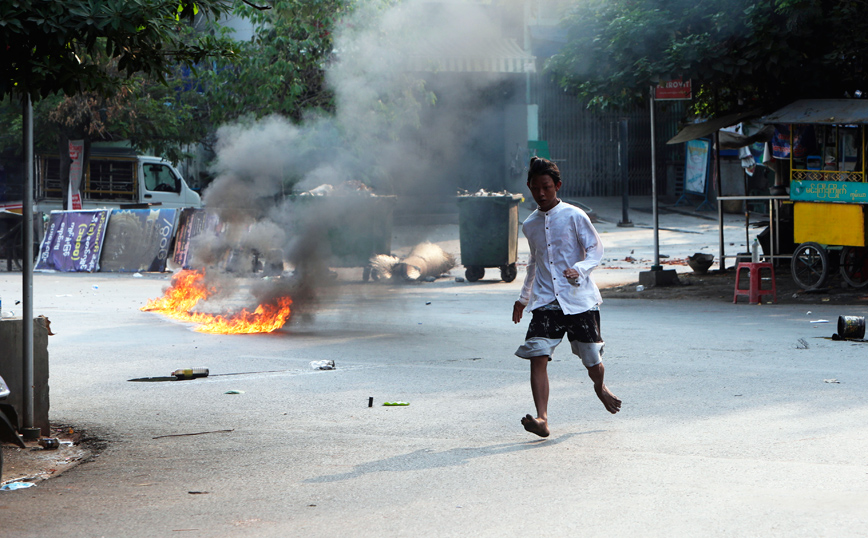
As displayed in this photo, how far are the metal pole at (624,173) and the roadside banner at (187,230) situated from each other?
464 inches

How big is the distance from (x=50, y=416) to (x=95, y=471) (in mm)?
1531

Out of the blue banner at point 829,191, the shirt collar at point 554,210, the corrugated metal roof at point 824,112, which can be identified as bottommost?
the shirt collar at point 554,210

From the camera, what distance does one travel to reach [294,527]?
365 cm

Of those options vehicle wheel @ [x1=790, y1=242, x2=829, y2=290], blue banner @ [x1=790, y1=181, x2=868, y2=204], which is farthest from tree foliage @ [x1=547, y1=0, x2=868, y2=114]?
vehicle wheel @ [x1=790, y1=242, x2=829, y2=290]

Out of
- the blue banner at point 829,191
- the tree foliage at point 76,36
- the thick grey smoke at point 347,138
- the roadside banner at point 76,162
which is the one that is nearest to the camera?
the tree foliage at point 76,36

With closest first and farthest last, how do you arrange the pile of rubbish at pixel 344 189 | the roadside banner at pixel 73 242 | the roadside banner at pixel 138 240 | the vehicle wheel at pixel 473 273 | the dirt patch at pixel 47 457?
the dirt patch at pixel 47 457, the pile of rubbish at pixel 344 189, the vehicle wheel at pixel 473 273, the roadside banner at pixel 138 240, the roadside banner at pixel 73 242

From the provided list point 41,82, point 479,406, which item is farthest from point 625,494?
point 41,82

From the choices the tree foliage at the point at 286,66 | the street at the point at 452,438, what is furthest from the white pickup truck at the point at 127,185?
the street at the point at 452,438

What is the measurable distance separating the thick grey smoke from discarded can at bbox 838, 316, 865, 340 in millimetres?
5353

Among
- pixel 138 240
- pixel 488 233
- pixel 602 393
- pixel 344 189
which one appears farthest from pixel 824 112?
Result: pixel 138 240

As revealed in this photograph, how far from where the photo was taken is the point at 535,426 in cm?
491

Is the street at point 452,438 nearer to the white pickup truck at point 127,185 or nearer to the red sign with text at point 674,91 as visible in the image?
the red sign with text at point 674,91

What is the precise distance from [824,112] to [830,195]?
106 cm

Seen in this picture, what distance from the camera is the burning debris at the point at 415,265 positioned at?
48.4ft
